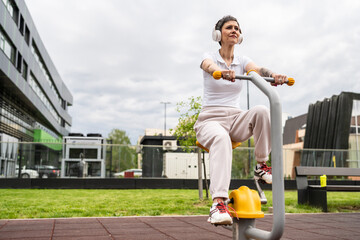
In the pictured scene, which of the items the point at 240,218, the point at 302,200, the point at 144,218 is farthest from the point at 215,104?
the point at 302,200

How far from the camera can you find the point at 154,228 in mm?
4922

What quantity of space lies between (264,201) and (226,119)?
709 millimetres

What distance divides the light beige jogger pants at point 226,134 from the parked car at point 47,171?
12996mm

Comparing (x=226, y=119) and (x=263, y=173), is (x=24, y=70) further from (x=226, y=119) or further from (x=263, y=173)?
(x=263, y=173)

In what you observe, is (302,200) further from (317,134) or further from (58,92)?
(58,92)

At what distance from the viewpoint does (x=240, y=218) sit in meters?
2.47

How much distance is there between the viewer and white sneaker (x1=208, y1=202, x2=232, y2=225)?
90.7 inches

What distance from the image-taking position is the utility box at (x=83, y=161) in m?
14.9

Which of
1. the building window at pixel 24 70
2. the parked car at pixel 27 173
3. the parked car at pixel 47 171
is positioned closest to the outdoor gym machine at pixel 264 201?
the parked car at pixel 47 171

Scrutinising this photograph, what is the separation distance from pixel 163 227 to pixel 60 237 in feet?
4.74

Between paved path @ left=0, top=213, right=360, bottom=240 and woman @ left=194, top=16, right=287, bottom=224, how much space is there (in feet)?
6.53

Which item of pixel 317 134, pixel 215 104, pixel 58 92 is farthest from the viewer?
pixel 58 92

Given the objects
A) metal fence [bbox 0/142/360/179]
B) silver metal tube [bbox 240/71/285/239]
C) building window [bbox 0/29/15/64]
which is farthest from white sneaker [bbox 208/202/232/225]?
building window [bbox 0/29/15/64]

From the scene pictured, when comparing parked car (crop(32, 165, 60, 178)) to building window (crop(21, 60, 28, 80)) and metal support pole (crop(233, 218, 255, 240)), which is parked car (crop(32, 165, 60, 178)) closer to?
metal support pole (crop(233, 218, 255, 240))
